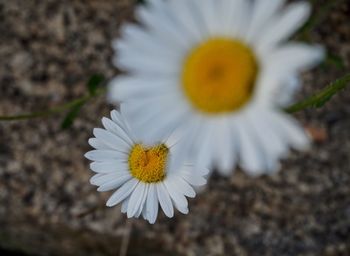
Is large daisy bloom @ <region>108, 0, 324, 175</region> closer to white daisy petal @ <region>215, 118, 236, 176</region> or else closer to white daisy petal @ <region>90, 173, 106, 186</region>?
white daisy petal @ <region>215, 118, 236, 176</region>

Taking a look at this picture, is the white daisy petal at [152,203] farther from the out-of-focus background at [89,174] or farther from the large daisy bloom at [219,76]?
the out-of-focus background at [89,174]

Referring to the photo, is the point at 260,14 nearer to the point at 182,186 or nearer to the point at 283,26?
the point at 283,26

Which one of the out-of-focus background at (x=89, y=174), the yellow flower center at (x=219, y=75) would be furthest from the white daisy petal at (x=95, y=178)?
the out-of-focus background at (x=89, y=174)

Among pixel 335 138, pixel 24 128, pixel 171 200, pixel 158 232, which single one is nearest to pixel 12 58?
pixel 24 128

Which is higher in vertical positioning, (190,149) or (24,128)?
(24,128)

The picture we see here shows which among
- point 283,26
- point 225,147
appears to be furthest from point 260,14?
point 225,147

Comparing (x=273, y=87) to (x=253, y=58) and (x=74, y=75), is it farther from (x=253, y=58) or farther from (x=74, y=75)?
(x=74, y=75)

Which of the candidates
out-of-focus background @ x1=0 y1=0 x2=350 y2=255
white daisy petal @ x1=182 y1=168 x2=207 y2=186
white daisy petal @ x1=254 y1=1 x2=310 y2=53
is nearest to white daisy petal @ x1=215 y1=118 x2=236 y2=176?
white daisy petal @ x1=254 y1=1 x2=310 y2=53

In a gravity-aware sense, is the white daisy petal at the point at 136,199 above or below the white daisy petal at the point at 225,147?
above
